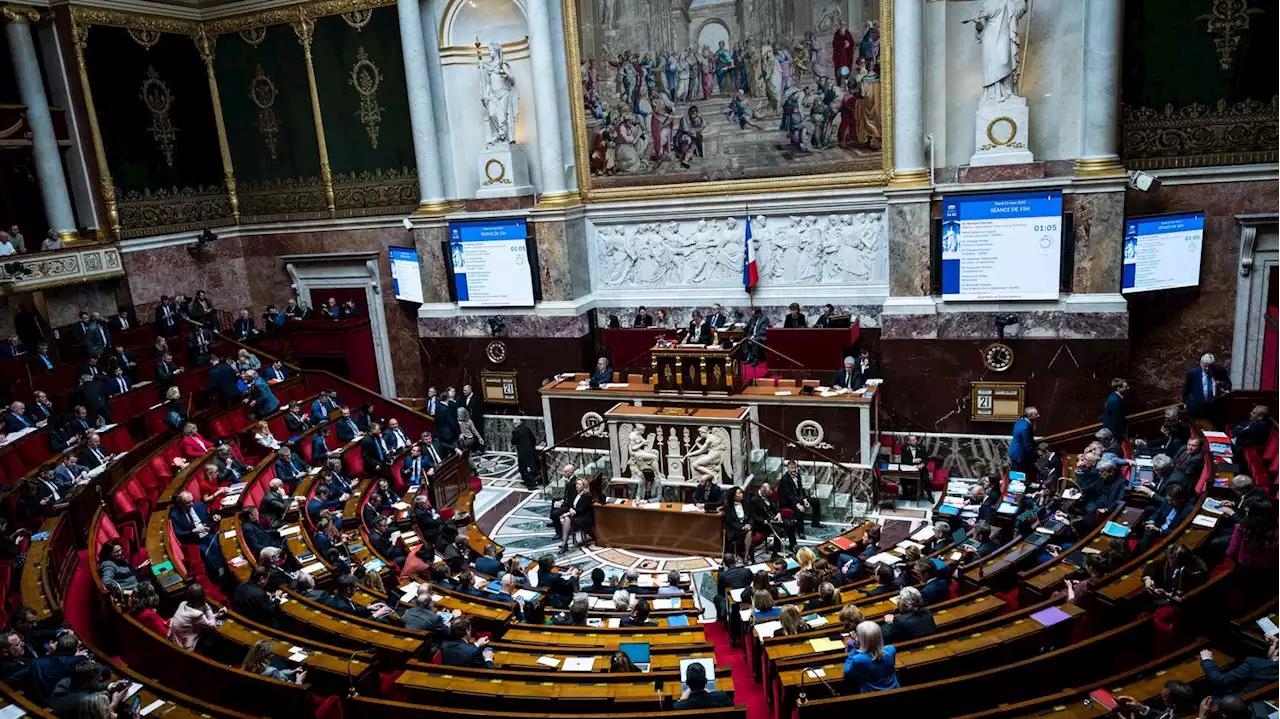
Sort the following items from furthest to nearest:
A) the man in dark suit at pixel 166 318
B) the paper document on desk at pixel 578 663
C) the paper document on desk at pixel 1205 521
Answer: the man in dark suit at pixel 166 318 < the paper document on desk at pixel 1205 521 < the paper document on desk at pixel 578 663

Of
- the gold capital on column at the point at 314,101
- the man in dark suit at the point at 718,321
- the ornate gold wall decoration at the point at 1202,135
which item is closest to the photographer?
the ornate gold wall decoration at the point at 1202,135

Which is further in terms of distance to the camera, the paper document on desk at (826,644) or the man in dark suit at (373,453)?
the man in dark suit at (373,453)

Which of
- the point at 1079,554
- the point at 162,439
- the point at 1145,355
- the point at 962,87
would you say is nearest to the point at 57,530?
the point at 162,439

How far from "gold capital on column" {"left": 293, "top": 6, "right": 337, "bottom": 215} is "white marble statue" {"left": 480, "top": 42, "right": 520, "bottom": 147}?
15.6 ft

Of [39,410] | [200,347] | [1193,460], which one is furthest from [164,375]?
[1193,460]

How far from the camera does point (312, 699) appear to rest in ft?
24.2

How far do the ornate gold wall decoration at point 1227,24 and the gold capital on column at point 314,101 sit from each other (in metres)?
18.2

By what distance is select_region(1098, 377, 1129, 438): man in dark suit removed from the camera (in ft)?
45.3

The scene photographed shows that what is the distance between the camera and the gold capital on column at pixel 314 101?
20.6m

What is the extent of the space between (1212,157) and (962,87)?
4.29m

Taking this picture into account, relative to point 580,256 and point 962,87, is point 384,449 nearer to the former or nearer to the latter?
point 580,256

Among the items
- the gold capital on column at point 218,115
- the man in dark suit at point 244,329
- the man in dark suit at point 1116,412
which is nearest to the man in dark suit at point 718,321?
the man in dark suit at point 1116,412

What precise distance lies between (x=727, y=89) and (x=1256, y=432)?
36.1 feet

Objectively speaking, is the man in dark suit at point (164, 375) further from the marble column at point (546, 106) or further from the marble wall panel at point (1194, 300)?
the marble wall panel at point (1194, 300)
